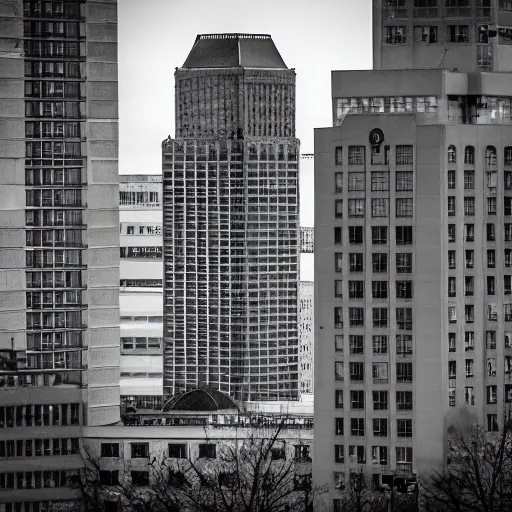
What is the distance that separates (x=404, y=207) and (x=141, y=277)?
14.4 meters

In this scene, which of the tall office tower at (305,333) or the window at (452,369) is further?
the tall office tower at (305,333)

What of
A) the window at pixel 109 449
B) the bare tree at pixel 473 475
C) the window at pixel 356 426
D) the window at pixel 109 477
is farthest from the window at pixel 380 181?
the window at pixel 109 477

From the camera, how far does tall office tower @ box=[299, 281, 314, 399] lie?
1674 inches

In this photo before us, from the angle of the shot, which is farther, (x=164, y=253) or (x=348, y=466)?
(x=164, y=253)

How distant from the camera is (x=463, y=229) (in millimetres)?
31281

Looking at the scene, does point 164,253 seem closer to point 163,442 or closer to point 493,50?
point 163,442

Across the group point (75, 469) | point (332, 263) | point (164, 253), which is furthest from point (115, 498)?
point (164, 253)

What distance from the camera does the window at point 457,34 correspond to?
106ft

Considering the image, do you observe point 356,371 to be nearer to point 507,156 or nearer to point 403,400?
point 403,400

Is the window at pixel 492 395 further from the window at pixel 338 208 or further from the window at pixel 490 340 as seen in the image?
the window at pixel 338 208

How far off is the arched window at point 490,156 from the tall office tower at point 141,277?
1312 centimetres

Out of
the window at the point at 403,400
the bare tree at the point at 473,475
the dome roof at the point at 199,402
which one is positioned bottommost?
the bare tree at the point at 473,475

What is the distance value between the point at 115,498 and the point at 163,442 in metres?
1.63

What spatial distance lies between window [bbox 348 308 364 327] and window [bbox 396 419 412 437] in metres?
1.71
